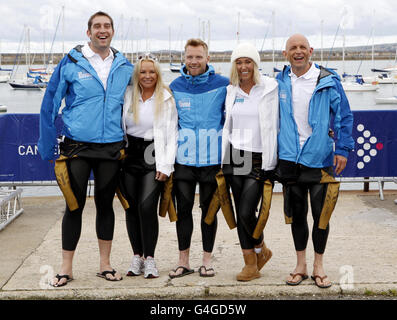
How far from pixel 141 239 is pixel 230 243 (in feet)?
4.72

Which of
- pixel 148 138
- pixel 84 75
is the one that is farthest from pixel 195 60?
pixel 84 75

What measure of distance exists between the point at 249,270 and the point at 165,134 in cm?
138

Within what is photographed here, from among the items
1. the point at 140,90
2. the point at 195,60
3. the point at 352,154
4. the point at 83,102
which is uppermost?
the point at 195,60

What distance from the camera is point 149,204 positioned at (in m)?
5.16

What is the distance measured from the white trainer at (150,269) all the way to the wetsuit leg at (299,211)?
1257 mm

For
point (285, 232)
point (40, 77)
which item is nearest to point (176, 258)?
point (285, 232)

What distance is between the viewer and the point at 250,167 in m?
5.03

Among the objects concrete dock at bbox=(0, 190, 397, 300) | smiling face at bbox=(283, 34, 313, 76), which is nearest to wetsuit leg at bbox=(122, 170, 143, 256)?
concrete dock at bbox=(0, 190, 397, 300)

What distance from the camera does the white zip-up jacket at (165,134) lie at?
5090 mm

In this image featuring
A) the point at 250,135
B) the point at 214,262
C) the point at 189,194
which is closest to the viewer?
the point at 250,135

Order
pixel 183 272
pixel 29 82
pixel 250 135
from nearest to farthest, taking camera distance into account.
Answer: pixel 250 135 → pixel 183 272 → pixel 29 82

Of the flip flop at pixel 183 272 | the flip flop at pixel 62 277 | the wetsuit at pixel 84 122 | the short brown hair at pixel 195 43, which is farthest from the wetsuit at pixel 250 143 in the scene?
the flip flop at pixel 62 277

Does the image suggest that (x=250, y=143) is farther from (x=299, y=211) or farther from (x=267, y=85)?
(x=299, y=211)
